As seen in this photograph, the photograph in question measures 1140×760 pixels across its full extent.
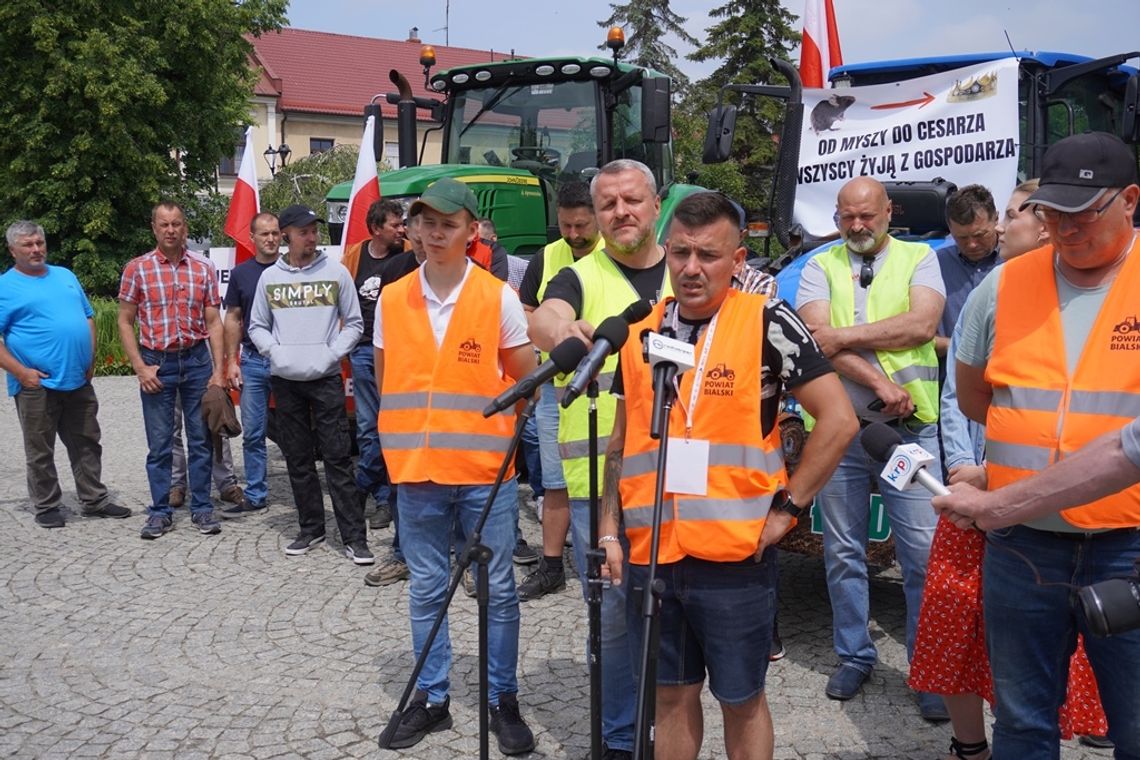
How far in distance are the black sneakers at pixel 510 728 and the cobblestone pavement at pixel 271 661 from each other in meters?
0.08

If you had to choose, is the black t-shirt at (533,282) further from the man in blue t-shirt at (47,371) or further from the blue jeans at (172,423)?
the man in blue t-shirt at (47,371)

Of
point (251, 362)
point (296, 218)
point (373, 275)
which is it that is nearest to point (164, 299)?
point (251, 362)

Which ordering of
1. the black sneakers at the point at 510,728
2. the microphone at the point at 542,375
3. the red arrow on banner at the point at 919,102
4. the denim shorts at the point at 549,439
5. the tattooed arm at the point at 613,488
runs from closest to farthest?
1. the microphone at the point at 542,375
2. the tattooed arm at the point at 613,488
3. the black sneakers at the point at 510,728
4. the denim shorts at the point at 549,439
5. the red arrow on banner at the point at 919,102

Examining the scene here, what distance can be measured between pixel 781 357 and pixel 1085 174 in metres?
0.86

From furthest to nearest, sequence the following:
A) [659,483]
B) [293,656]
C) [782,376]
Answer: [293,656] → [782,376] → [659,483]

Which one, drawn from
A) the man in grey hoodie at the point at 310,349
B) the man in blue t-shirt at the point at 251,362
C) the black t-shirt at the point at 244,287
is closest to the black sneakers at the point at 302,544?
the man in grey hoodie at the point at 310,349

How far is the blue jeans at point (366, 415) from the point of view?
23.0 ft

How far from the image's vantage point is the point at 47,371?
24.7 ft

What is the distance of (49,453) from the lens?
7574 mm

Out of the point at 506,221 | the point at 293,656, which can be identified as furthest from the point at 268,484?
the point at 293,656

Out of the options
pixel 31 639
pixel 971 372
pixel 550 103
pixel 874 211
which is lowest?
pixel 31 639

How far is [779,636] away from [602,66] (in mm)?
5420

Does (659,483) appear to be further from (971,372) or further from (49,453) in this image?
(49,453)

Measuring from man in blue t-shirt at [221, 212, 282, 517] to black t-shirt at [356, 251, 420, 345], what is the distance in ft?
2.25
